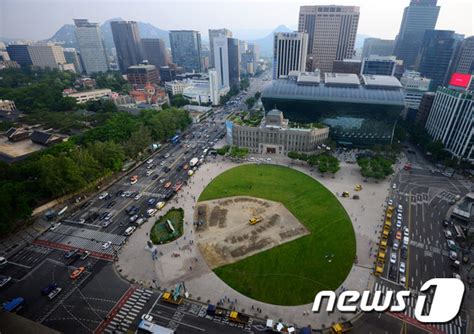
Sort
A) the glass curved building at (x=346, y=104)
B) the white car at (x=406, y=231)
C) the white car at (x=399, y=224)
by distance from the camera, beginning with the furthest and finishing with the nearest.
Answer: the glass curved building at (x=346, y=104) < the white car at (x=399, y=224) < the white car at (x=406, y=231)

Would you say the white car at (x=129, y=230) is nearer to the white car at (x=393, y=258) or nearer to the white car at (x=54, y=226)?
the white car at (x=54, y=226)

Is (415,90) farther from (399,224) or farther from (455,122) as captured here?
(399,224)

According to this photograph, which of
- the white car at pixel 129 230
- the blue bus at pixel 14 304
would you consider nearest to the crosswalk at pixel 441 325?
the white car at pixel 129 230

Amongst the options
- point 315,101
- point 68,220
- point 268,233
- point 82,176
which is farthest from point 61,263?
point 315,101

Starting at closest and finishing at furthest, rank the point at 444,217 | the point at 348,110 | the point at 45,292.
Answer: the point at 45,292
the point at 444,217
the point at 348,110

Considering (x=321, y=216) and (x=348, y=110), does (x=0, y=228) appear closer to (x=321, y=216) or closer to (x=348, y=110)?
(x=321, y=216)

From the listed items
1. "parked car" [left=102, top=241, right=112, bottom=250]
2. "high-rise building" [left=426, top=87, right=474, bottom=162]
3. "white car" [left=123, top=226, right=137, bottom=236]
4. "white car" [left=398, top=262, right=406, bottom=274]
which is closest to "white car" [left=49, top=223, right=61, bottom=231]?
"parked car" [left=102, top=241, right=112, bottom=250]

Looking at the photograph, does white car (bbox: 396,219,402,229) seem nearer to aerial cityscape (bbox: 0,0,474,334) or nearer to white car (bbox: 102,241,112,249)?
aerial cityscape (bbox: 0,0,474,334)
